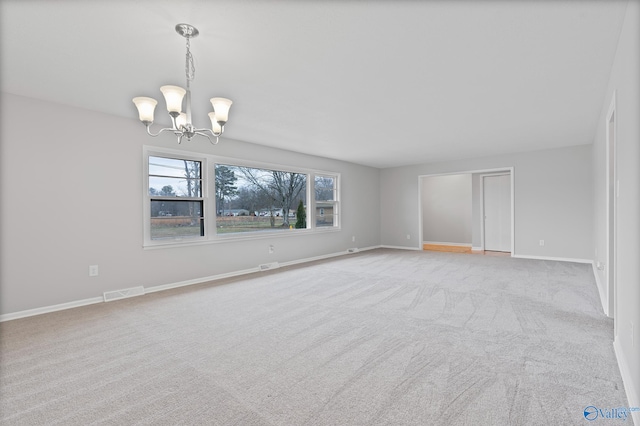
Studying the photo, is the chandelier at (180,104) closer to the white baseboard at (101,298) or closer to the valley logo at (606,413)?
the white baseboard at (101,298)

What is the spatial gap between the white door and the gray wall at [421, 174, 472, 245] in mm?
991

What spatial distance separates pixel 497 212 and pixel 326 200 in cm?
445

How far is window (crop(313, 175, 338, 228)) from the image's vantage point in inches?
279

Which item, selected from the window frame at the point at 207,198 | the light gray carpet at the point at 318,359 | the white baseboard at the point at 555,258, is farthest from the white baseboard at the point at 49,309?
the white baseboard at the point at 555,258

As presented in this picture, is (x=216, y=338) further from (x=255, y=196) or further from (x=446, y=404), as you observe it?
(x=255, y=196)

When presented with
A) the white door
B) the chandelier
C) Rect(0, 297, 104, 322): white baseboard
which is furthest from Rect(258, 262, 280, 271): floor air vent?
the white door

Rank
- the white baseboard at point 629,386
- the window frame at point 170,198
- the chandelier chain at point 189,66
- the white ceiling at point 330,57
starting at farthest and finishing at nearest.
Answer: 1. the window frame at point 170,198
2. the chandelier chain at point 189,66
3. the white ceiling at point 330,57
4. the white baseboard at point 629,386

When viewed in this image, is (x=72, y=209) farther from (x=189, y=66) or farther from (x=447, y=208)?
(x=447, y=208)

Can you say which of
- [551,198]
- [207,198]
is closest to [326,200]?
[207,198]

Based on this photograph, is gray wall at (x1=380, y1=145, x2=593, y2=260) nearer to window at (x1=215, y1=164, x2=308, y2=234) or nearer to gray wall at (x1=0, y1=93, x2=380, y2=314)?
window at (x1=215, y1=164, x2=308, y2=234)

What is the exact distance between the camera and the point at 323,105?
12.1ft

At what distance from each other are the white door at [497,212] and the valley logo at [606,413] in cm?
691

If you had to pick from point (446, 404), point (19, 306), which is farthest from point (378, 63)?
point (19, 306)

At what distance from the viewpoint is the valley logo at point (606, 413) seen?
160 centimetres
